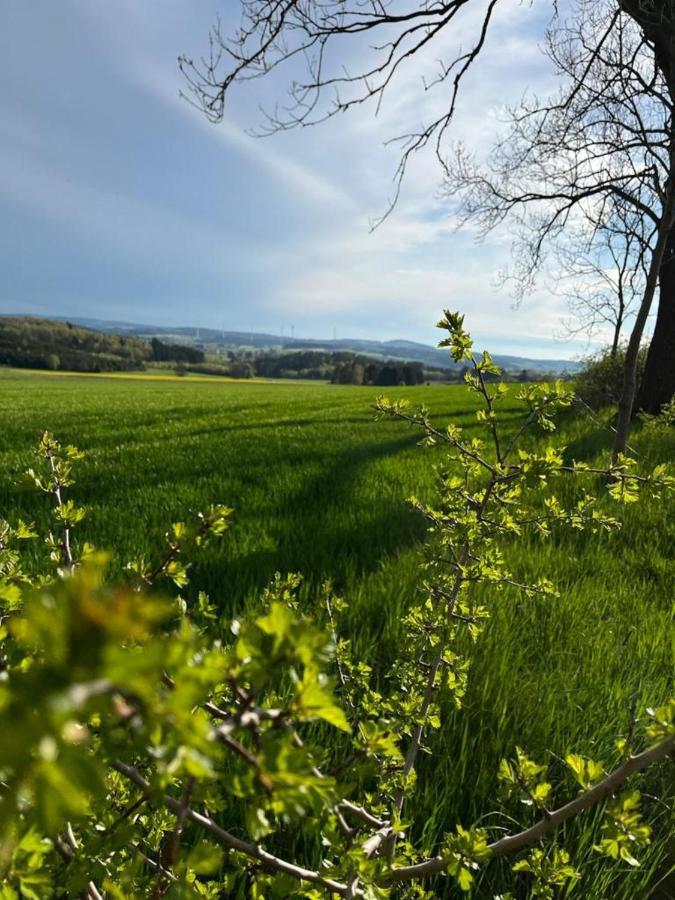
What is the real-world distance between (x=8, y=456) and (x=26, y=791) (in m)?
7.58

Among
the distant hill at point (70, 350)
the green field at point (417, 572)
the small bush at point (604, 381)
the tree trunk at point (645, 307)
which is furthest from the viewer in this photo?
the distant hill at point (70, 350)

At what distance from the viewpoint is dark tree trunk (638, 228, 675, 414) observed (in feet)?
26.9

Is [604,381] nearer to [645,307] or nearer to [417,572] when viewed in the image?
[645,307]

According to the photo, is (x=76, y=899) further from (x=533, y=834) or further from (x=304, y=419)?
(x=304, y=419)

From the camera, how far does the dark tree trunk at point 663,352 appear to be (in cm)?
821

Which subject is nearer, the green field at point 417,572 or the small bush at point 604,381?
the green field at point 417,572

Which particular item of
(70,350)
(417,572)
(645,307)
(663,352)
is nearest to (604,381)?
(663,352)

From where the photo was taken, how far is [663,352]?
8344mm

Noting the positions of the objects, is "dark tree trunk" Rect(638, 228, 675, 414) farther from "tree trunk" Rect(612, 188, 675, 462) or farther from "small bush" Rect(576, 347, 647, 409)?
"tree trunk" Rect(612, 188, 675, 462)

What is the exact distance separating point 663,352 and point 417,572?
25.7 feet

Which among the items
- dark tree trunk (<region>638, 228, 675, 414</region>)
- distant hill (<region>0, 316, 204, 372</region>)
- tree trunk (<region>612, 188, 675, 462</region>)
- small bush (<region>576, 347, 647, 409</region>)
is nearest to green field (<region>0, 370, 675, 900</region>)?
tree trunk (<region>612, 188, 675, 462</region>)

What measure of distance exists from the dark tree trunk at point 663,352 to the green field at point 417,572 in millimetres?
2098

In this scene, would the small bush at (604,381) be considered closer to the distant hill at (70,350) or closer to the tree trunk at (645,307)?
the tree trunk at (645,307)

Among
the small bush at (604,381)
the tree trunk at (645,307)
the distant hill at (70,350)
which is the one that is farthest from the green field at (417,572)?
the distant hill at (70,350)
